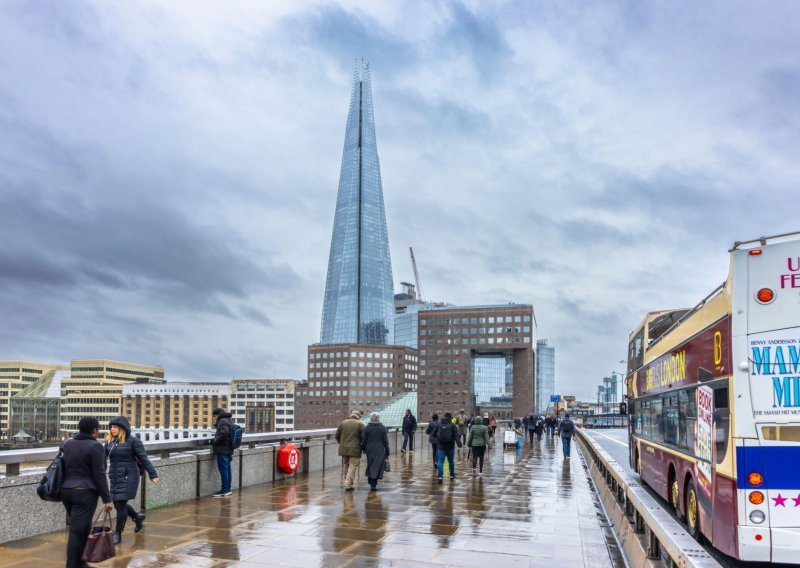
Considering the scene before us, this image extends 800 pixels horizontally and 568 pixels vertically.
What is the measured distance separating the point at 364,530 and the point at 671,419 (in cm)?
539

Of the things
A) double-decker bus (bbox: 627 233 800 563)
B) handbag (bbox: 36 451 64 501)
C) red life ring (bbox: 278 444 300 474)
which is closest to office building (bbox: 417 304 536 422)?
red life ring (bbox: 278 444 300 474)

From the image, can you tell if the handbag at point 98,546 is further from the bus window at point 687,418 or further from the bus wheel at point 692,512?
the bus window at point 687,418

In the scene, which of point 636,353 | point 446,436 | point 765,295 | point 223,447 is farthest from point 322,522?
point 636,353

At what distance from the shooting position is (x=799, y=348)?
7078mm

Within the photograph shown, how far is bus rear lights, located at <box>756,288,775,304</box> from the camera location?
7.30 metres

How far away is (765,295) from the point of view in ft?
24.1

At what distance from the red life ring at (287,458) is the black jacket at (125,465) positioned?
7.39m

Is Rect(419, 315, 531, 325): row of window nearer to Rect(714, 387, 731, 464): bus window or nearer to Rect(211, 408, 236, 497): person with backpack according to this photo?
Rect(211, 408, 236, 497): person with backpack

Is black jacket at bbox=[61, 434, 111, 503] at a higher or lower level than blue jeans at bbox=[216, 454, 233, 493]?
higher

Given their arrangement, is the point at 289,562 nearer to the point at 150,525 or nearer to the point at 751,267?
the point at 150,525

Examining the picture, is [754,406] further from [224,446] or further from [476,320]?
[476,320]

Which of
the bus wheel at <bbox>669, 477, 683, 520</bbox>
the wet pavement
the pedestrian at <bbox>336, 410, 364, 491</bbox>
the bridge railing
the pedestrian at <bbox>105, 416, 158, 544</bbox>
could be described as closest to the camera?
the bridge railing

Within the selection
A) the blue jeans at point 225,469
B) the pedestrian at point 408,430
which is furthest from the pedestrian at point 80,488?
the pedestrian at point 408,430

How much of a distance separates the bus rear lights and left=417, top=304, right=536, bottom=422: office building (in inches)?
6551
